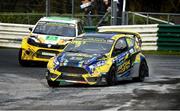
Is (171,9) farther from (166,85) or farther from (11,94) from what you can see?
(11,94)

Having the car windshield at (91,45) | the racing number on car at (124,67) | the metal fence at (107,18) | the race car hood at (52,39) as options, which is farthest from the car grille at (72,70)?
the metal fence at (107,18)

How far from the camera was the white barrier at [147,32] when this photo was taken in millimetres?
29078

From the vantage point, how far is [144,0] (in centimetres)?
3953

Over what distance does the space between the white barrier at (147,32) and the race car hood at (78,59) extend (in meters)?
12.1

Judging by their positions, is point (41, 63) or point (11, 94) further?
point (41, 63)

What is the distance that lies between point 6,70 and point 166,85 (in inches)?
220

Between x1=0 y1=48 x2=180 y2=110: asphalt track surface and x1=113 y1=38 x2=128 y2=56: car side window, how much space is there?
0.88 m

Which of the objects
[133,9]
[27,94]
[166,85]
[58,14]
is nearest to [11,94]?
[27,94]

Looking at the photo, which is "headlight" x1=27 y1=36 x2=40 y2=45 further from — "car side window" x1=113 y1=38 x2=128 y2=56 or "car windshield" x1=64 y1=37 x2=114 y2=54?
"car side window" x1=113 y1=38 x2=128 y2=56

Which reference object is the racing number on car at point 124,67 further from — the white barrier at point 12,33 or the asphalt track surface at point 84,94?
the white barrier at point 12,33

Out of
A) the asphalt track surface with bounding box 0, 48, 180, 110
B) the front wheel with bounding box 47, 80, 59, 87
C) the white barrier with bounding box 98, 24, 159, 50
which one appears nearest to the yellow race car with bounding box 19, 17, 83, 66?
the asphalt track surface with bounding box 0, 48, 180, 110

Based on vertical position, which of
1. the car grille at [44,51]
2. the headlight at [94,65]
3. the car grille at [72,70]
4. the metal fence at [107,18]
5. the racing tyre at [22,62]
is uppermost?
the metal fence at [107,18]

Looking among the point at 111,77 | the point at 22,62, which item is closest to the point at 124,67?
the point at 111,77

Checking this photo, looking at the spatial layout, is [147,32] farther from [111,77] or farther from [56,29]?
[111,77]
